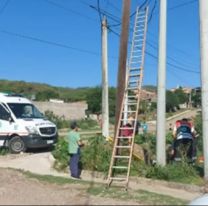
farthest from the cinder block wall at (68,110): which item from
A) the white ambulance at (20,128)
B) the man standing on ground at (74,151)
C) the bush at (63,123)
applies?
the man standing on ground at (74,151)

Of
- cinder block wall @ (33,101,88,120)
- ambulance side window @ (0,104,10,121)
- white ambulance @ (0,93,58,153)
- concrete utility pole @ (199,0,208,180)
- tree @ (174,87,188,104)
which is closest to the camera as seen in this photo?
concrete utility pole @ (199,0,208,180)

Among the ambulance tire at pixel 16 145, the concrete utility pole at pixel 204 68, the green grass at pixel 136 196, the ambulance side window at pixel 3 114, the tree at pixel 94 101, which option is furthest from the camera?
the tree at pixel 94 101

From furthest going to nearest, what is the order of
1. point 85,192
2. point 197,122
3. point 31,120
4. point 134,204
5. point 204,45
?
1. point 197,122
2. point 31,120
3. point 204,45
4. point 85,192
5. point 134,204

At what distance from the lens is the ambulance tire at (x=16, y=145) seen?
2252 cm

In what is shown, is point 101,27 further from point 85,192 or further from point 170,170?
point 85,192

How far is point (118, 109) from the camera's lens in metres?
16.9

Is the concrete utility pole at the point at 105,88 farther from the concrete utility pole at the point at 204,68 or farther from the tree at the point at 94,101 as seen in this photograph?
the tree at the point at 94,101

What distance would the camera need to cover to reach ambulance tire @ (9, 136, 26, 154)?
22.5m

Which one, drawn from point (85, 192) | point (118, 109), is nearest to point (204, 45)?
point (118, 109)

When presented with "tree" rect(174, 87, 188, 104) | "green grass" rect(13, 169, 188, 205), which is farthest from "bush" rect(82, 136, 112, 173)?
"tree" rect(174, 87, 188, 104)

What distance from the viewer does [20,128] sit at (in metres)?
22.7

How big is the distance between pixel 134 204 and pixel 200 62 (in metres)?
5.45

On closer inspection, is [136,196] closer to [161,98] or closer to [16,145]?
[161,98]

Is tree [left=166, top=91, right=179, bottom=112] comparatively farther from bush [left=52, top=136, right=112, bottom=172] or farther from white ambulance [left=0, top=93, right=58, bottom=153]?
bush [left=52, top=136, right=112, bottom=172]
